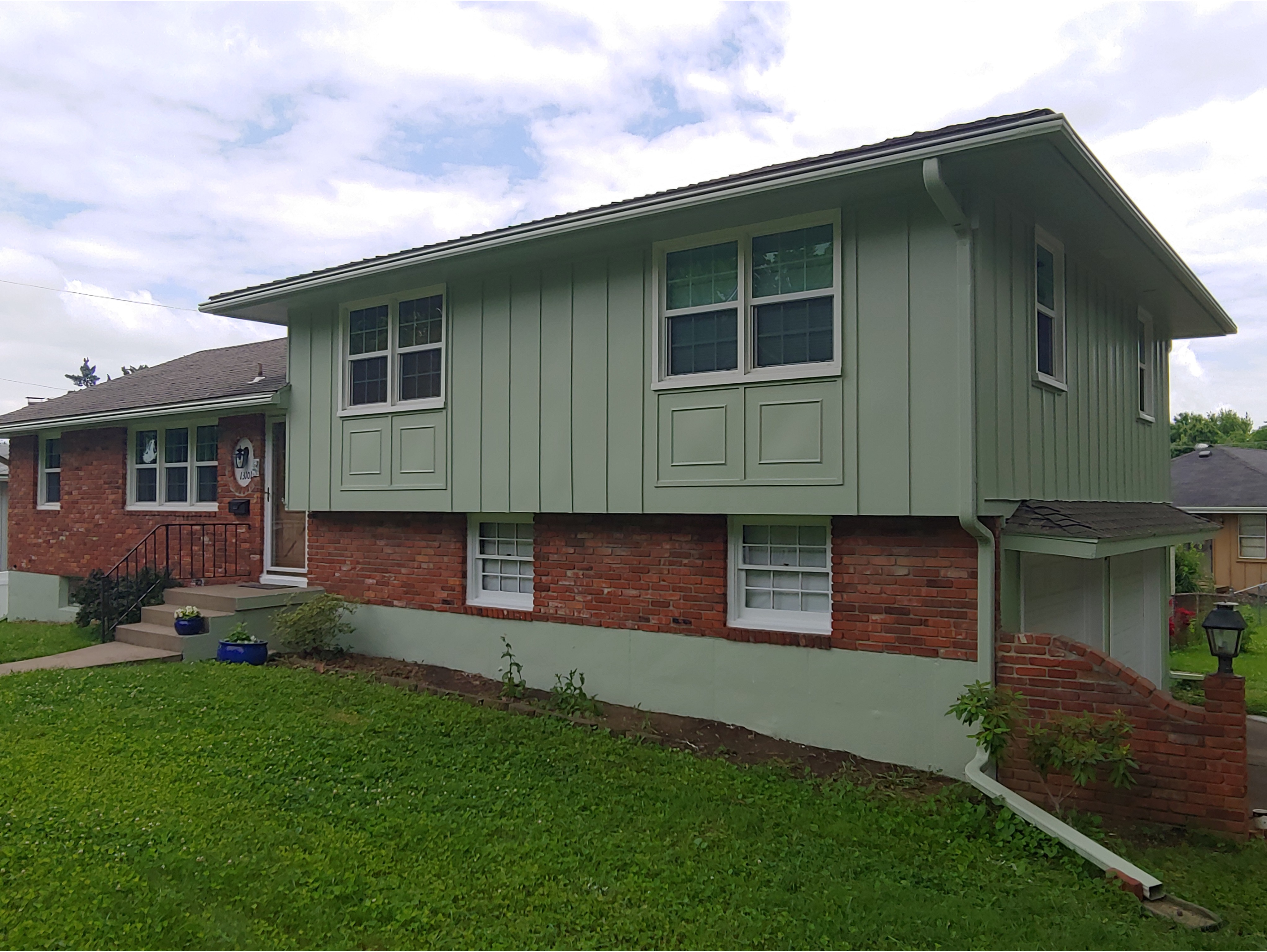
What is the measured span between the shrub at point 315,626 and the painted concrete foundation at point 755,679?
1.20 meters

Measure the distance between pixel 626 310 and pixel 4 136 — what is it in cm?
1040

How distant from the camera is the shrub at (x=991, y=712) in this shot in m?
5.96

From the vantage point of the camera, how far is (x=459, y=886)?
14.6 feet

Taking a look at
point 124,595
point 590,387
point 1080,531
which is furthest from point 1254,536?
point 124,595

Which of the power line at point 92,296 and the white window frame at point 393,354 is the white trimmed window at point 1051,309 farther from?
the power line at point 92,296

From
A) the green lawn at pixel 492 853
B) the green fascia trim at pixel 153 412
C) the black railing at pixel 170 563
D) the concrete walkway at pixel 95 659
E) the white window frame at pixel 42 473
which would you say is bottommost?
the green lawn at pixel 492 853

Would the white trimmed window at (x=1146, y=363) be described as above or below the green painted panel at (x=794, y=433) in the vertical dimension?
above

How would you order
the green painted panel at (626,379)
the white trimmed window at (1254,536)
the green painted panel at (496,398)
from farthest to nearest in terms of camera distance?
the white trimmed window at (1254,536) → the green painted panel at (496,398) → the green painted panel at (626,379)

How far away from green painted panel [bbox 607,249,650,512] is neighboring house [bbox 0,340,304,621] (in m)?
5.16

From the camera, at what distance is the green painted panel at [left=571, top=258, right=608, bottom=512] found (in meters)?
8.23

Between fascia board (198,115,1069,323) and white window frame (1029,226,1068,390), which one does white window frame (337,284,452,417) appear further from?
white window frame (1029,226,1068,390)

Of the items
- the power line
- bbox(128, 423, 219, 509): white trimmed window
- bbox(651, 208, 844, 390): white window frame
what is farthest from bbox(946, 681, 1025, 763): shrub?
the power line

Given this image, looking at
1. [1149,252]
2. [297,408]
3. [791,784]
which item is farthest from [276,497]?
[1149,252]

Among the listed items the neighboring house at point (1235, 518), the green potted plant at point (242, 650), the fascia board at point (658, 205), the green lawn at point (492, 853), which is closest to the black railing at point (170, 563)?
the green potted plant at point (242, 650)
